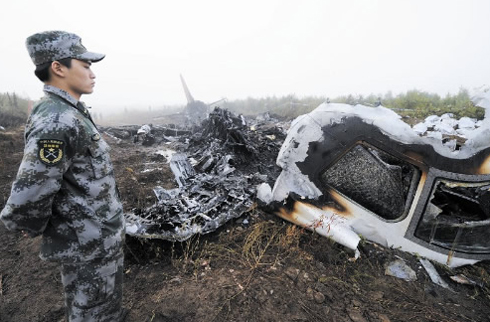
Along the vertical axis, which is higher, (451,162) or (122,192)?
(451,162)

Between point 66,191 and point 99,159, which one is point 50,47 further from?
point 66,191

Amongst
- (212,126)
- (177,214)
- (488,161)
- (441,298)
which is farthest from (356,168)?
(212,126)

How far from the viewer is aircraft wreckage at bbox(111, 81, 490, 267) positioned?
7.77 ft

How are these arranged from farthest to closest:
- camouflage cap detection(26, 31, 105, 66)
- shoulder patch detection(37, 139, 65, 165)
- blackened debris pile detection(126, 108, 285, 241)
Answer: blackened debris pile detection(126, 108, 285, 241)
camouflage cap detection(26, 31, 105, 66)
shoulder patch detection(37, 139, 65, 165)

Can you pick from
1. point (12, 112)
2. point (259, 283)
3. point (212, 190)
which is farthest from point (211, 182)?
point (12, 112)

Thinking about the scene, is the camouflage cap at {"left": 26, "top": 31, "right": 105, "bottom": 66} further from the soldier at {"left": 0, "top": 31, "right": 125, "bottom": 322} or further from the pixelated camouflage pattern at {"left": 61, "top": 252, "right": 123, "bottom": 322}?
the pixelated camouflage pattern at {"left": 61, "top": 252, "right": 123, "bottom": 322}

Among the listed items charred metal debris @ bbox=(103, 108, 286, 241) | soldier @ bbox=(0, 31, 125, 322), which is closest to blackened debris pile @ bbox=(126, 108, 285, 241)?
charred metal debris @ bbox=(103, 108, 286, 241)

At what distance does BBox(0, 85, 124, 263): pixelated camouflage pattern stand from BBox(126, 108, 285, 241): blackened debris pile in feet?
3.55

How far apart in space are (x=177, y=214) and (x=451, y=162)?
2.85m

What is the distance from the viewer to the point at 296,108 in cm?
1400

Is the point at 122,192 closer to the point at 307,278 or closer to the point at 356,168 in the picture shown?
the point at 307,278

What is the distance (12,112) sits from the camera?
9.85 m

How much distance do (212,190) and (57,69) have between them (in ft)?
7.88

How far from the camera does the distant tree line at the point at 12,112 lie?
874 cm
